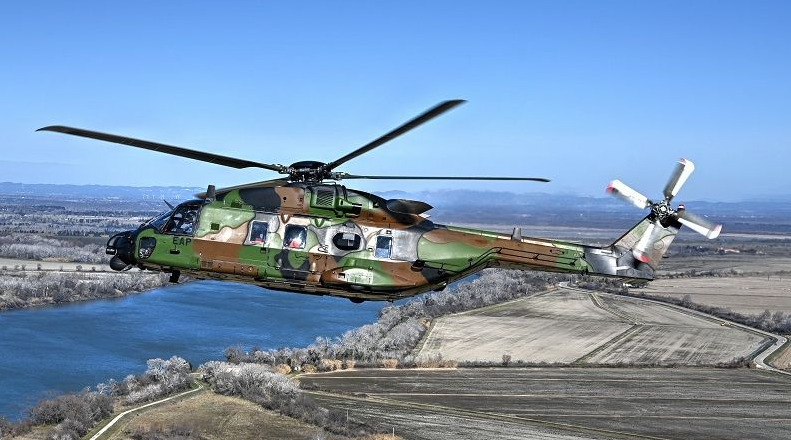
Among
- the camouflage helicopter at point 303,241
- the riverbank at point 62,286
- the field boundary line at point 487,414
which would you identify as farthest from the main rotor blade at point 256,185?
the riverbank at point 62,286

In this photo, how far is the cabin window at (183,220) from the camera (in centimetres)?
1608

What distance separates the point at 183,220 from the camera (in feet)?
53.0

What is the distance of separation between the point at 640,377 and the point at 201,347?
1096 inches

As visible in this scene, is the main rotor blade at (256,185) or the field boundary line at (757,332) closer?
the main rotor blade at (256,185)

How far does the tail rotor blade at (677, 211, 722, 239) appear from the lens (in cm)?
1734

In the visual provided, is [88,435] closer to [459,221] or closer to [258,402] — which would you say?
[258,402]

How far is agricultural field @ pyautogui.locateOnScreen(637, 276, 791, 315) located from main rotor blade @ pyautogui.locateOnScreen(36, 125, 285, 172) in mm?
65509

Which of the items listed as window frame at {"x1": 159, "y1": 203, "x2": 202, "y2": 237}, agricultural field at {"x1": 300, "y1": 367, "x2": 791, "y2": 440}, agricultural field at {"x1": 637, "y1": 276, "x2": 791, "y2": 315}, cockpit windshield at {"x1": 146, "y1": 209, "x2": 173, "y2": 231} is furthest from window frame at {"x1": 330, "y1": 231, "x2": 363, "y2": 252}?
agricultural field at {"x1": 637, "y1": 276, "x2": 791, "y2": 315}

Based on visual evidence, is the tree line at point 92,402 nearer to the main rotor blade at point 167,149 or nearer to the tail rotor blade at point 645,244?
the main rotor blade at point 167,149

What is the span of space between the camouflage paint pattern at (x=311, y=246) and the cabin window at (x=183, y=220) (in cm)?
6

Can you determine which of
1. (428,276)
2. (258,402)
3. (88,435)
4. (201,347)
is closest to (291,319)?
(201,347)

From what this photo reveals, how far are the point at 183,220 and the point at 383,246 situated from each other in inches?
167

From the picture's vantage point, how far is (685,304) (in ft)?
245

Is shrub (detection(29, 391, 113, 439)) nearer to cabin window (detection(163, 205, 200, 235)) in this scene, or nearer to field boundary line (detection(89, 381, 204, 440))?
field boundary line (detection(89, 381, 204, 440))
